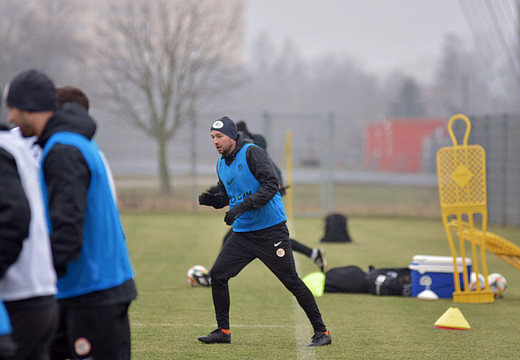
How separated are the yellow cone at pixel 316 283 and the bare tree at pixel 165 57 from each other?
60.3 ft

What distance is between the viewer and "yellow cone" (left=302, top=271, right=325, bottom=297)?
389 inches

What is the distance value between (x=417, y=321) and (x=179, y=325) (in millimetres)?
2571

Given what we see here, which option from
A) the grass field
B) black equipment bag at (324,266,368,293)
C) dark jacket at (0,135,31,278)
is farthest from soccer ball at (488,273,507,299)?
dark jacket at (0,135,31,278)

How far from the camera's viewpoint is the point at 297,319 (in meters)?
8.34

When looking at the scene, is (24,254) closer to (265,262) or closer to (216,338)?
(265,262)

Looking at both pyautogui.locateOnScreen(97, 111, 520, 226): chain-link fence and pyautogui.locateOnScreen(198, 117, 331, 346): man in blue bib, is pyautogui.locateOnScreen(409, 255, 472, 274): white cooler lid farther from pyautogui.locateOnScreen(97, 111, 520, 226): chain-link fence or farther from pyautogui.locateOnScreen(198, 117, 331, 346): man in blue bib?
pyautogui.locateOnScreen(97, 111, 520, 226): chain-link fence

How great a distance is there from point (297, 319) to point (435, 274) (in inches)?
88.6

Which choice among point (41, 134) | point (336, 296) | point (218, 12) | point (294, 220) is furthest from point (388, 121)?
point (41, 134)

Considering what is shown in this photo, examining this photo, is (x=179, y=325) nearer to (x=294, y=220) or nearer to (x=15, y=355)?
(x=15, y=355)

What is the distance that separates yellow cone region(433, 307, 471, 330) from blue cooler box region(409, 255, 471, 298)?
1601 mm

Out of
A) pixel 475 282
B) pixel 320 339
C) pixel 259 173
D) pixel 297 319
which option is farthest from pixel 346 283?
pixel 259 173

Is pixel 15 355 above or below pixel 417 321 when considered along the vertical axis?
above

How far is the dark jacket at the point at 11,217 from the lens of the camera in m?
3.19

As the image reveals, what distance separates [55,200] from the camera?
3650 mm
